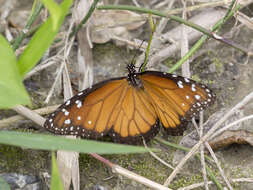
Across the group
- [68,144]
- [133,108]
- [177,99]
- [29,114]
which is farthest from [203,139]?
[29,114]

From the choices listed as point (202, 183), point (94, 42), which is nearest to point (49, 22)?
point (202, 183)

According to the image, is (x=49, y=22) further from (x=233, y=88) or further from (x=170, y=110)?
(x=233, y=88)

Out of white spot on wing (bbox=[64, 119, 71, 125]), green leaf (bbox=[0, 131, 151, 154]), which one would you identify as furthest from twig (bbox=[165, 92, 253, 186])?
green leaf (bbox=[0, 131, 151, 154])

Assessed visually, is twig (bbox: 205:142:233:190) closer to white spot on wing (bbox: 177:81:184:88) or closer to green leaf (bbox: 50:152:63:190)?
white spot on wing (bbox: 177:81:184:88)

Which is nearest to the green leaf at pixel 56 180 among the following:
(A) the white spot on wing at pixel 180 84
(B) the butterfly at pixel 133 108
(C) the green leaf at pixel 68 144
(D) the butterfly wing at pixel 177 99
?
(C) the green leaf at pixel 68 144

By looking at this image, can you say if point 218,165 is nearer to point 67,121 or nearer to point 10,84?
point 67,121

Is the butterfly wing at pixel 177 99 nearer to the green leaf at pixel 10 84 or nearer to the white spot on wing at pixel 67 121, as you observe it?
the white spot on wing at pixel 67 121
